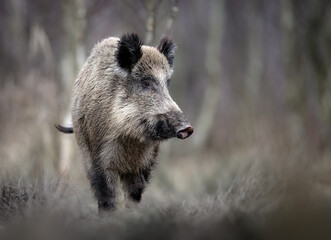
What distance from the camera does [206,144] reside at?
23453 millimetres

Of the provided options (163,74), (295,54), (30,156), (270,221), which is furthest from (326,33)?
(270,221)

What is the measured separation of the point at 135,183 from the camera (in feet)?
25.8

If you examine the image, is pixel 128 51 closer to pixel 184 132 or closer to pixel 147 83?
pixel 147 83

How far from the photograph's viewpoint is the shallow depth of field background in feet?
25.2

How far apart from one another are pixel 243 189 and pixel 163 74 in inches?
71.3

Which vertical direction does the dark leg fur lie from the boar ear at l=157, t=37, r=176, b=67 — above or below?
below

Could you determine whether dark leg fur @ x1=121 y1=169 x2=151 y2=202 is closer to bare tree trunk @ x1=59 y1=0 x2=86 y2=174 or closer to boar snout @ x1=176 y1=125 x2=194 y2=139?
boar snout @ x1=176 y1=125 x2=194 y2=139

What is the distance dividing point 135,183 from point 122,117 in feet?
3.10

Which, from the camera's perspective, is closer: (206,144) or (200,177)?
(200,177)

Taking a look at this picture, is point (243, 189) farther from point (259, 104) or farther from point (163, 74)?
point (259, 104)

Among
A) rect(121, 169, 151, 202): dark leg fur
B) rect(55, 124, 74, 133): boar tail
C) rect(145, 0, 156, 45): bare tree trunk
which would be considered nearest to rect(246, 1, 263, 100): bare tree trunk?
rect(145, 0, 156, 45): bare tree trunk

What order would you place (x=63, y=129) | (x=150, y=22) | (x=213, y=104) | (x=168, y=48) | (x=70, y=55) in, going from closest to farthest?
(x=168, y=48) → (x=63, y=129) → (x=150, y=22) → (x=70, y=55) → (x=213, y=104)

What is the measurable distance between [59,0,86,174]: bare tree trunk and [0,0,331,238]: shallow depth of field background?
0.08ft

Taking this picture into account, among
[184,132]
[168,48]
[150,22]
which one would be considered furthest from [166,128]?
[150,22]
